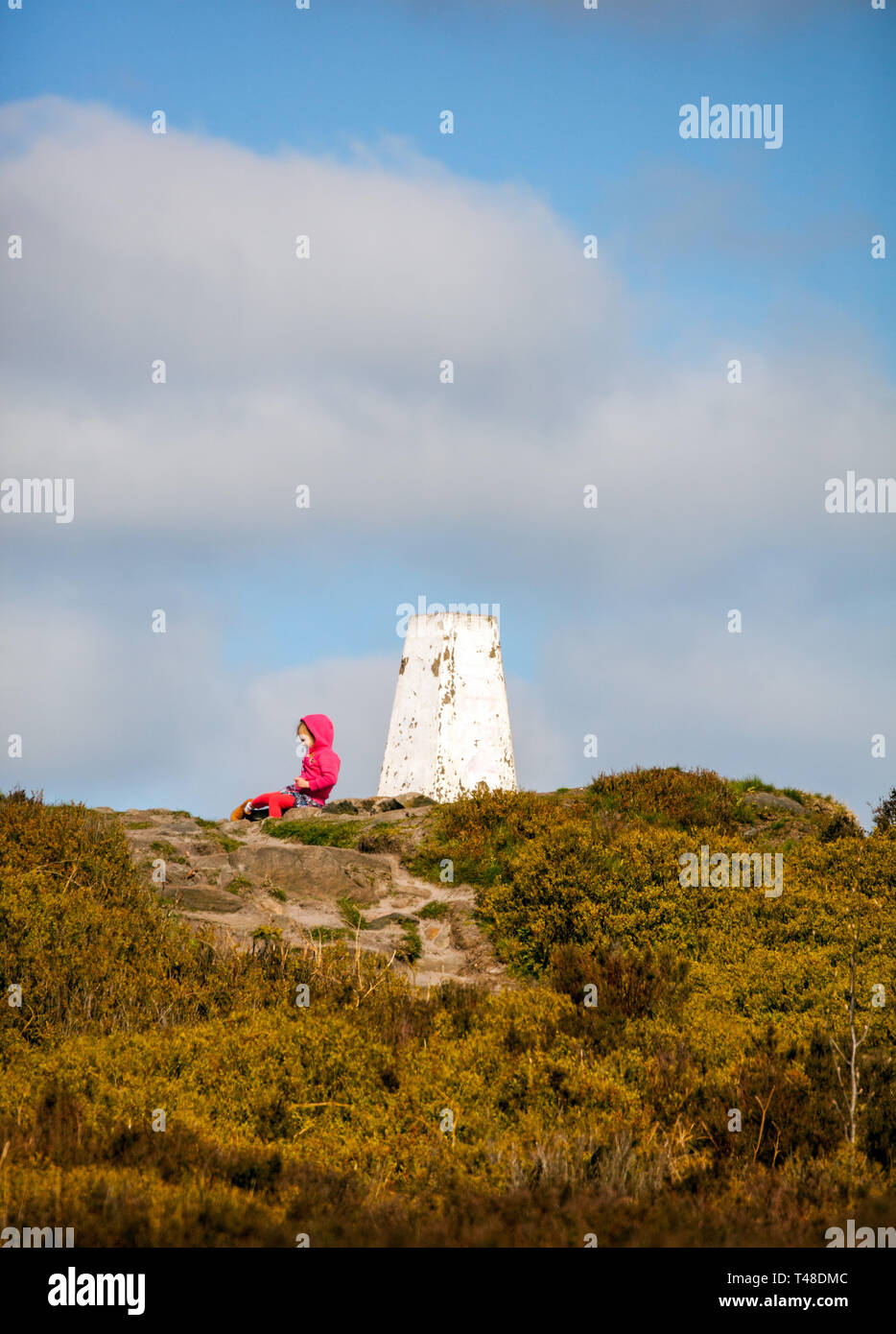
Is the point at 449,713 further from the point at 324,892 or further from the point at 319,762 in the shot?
the point at 324,892

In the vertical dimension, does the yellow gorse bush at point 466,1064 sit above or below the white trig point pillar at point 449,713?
below

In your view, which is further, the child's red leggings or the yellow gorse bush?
the child's red leggings

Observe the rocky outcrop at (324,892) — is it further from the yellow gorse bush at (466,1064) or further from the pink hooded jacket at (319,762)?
the pink hooded jacket at (319,762)

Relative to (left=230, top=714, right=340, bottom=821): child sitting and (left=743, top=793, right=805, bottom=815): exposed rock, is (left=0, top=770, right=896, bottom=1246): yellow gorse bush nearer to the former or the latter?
(left=743, top=793, right=805, bottom=815): exposed rock

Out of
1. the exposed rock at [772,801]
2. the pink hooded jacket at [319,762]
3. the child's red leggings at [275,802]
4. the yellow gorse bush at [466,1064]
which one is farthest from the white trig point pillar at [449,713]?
the yellow gorse bush at [466,1064]

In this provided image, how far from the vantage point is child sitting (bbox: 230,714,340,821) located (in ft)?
62.0

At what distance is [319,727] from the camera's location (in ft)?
63.7

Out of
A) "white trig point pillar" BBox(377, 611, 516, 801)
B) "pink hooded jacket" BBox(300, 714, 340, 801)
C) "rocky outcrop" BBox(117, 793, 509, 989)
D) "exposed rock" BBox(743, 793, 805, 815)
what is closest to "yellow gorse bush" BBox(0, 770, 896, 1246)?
"rocky outcrop" BBox(117, 793, 509, 989)

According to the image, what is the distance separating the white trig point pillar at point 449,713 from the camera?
18.8 meters

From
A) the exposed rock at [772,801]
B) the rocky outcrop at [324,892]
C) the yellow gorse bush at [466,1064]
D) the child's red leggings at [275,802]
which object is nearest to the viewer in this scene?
the yellow gorse bush at [466,1064]

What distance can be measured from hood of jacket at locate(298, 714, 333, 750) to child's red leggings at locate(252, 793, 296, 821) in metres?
1.04

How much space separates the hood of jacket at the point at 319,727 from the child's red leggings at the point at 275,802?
3.41 feet

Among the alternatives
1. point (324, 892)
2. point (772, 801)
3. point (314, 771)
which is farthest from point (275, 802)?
point (772, 801)

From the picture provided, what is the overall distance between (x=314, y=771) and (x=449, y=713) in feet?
8.14
